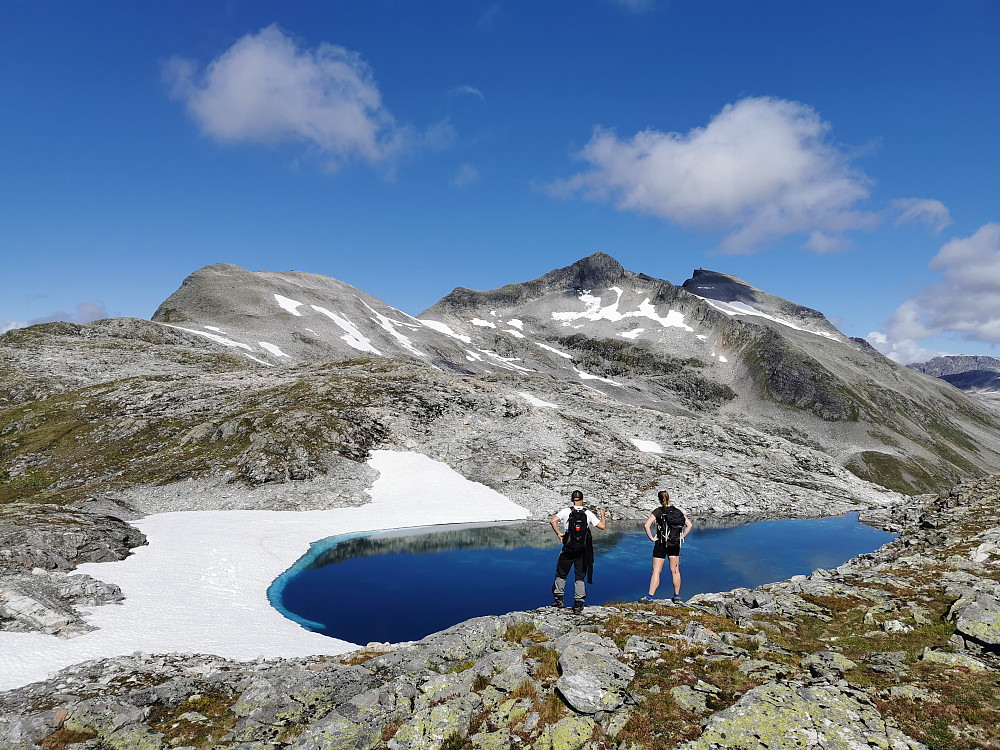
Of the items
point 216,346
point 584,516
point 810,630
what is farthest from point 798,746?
point 216,346

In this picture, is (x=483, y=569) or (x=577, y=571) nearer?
(x=577, y=571)

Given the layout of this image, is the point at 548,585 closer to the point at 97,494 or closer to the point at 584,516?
the point at 584,516

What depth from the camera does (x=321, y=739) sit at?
10391mm

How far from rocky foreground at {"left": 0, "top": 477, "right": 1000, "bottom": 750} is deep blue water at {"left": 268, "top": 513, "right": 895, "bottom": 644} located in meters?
11.9

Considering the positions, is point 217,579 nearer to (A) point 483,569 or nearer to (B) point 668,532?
(A) point 483,569

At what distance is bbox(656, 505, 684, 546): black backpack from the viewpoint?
18.2 meters

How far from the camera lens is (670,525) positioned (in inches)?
721

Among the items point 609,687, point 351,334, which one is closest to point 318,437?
point 609,687

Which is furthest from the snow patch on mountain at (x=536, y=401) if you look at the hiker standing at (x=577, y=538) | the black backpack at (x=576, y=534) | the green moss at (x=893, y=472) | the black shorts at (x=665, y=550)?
the green moss at (x=893, y=472)

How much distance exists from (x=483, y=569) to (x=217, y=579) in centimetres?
1802

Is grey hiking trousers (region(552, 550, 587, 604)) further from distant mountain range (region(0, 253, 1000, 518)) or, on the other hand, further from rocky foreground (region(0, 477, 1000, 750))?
distant mountain range (region(0, 253, 1000, 518))

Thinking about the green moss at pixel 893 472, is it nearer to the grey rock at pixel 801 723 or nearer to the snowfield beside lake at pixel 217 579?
the snowfield beside lake at pixel 217 579

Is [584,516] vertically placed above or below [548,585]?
above

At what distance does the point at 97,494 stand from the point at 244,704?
45578 mm
